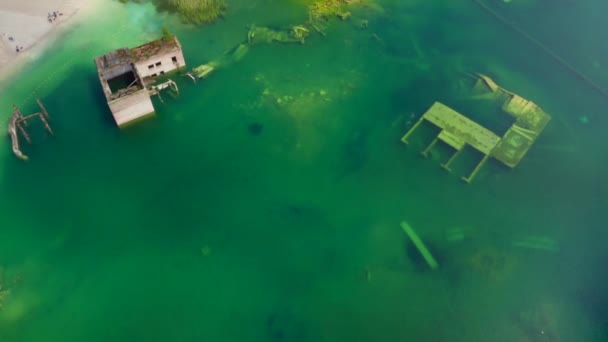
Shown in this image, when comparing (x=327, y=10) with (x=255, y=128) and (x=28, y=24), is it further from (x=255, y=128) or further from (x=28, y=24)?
(x=28, y=24)

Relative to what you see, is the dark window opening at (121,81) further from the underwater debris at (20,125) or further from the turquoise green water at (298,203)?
the underwater debris at (20,125)

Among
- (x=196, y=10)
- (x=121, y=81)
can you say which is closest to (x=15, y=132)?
(x=121, y=81)

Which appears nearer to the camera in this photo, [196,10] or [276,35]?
[276,35]

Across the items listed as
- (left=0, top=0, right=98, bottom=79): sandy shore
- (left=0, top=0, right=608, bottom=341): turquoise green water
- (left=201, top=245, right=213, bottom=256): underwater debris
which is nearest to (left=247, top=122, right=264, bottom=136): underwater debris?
(left=0, top=0, right=608, bottom=341): turquoise green water

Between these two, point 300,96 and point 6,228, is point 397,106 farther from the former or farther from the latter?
point 6,228

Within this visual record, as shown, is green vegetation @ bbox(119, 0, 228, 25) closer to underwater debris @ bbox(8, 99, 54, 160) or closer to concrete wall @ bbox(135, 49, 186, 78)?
concrete wall @ bbox(135, 49, 186, 78)

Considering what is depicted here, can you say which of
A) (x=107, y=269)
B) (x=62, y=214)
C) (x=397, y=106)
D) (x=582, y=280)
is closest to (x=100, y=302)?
(x=107, y=269)

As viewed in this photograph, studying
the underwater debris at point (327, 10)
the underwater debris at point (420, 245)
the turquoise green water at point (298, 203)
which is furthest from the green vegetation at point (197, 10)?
the underwater debris at point (420, 245)
